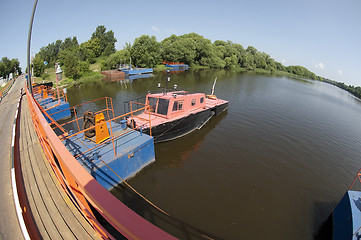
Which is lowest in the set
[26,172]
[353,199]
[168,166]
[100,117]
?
[168,166]

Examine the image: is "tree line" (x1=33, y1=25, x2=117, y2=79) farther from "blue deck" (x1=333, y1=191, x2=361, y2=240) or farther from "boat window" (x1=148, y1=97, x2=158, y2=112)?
"blue deck" (x1=333, y1=191, x2=361, y2=240)

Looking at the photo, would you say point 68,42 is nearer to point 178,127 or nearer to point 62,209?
point 178,127

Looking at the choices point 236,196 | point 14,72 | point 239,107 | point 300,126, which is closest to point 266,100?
point 239,107

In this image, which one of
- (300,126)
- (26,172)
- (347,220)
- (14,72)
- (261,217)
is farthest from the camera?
(14,72)

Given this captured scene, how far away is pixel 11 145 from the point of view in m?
7.00

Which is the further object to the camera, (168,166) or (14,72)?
(14,72)

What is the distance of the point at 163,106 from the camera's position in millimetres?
11648

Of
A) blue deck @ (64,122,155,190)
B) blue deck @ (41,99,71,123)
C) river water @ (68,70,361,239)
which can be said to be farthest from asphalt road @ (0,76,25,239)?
blue deck @ (41,99,71,123)

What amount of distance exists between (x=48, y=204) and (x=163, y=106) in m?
8.32

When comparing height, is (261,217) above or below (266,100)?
below

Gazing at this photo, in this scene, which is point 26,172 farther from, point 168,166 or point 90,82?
point 90,82

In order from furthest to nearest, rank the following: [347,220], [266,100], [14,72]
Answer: [14,72], [266,100], [347,220]

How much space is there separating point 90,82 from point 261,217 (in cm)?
3714

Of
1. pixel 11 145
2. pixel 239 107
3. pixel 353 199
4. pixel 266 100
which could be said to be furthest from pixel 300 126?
pixel 11 145
